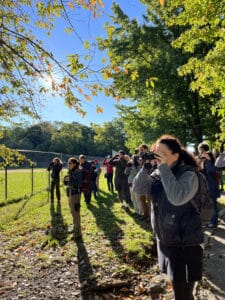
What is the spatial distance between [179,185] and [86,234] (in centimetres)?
536

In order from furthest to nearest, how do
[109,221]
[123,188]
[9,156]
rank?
[123,188] < [109,221] < [9,156]

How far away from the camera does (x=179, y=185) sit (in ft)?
8.86

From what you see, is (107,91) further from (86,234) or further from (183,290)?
(86,234)

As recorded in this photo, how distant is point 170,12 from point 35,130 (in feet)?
56.4

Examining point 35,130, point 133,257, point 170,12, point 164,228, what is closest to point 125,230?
point 133,257

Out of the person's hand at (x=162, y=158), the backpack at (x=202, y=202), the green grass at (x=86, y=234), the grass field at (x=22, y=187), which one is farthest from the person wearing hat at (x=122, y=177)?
the backpack at (x=202, y=202)

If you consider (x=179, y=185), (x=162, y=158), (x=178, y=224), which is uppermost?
(x=162, y=158)

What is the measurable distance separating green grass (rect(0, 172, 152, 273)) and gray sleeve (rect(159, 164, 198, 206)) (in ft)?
9.78

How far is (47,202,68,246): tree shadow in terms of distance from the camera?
739 centimetres

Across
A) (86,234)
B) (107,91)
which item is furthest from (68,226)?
(107,91)

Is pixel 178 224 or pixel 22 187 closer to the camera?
pixel 178 224

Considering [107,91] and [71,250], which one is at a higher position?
[107,91]

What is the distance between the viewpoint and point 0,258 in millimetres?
6387

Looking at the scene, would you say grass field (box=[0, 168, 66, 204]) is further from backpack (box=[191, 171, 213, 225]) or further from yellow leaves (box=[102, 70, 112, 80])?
backpack (box=[191, 171, 213, 225])
